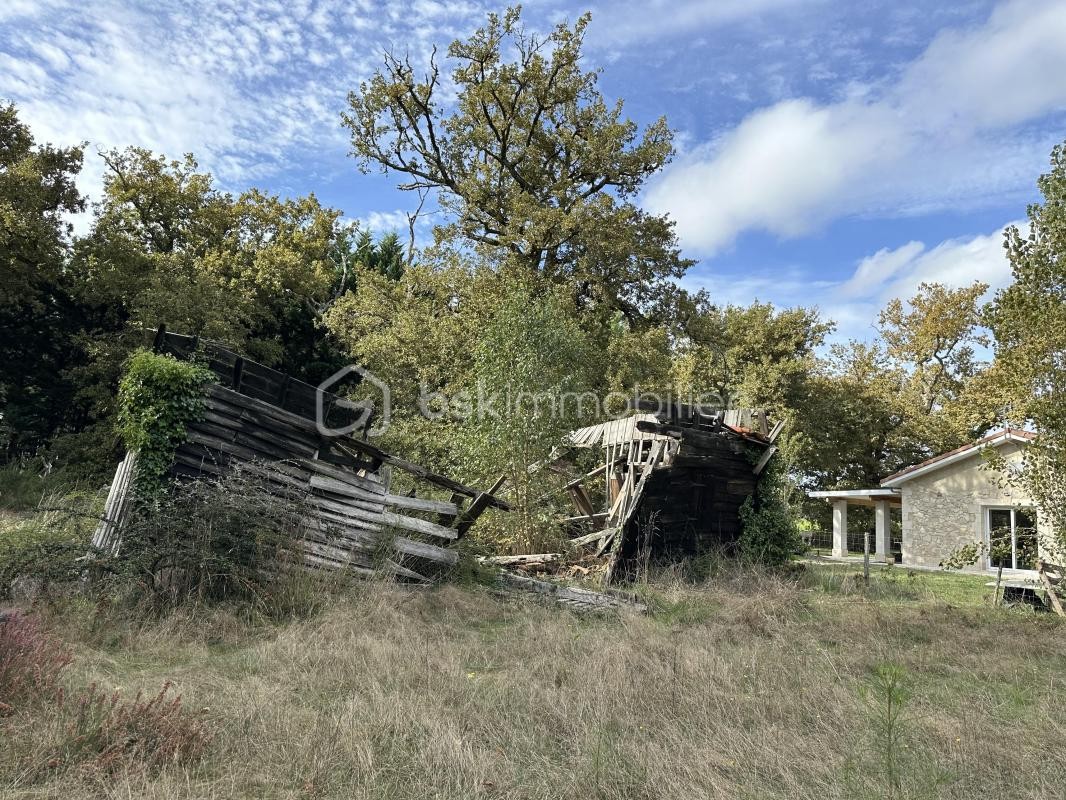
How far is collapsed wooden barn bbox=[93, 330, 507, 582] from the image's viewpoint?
9.20 metres

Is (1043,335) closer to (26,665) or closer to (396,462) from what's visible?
(396,462)

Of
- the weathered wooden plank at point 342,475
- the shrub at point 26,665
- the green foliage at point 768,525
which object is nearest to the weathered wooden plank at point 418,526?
the weathered wooden plank at point 342,475

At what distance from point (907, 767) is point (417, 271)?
71.1 ft

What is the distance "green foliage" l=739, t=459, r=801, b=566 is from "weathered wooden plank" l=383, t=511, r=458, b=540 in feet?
20.4

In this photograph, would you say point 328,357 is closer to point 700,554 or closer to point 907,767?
point 700,554

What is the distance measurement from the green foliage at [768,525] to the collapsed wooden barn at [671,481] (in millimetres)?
182

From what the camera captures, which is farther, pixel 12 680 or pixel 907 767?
pixel 12 680

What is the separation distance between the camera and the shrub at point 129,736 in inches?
146

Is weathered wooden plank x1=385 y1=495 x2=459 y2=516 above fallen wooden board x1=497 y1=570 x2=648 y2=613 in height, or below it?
above

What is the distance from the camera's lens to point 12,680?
14.5 ft

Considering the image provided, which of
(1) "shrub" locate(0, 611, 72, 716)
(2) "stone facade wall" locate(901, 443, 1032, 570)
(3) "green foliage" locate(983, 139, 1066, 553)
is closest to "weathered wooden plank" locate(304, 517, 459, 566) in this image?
(1) "shrub" locate(0, 611, 72, 716)

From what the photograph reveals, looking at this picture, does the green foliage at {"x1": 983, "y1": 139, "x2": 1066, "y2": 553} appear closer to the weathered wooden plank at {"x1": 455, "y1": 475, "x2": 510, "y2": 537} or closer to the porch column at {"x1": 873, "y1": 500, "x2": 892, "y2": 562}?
the weathered wooden plank at {"x1": 455, "y1": 475, "x2": 510, "y2": 537}

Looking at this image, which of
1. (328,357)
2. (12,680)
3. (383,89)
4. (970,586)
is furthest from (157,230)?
(970,586)

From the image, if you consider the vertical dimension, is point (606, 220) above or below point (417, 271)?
above
